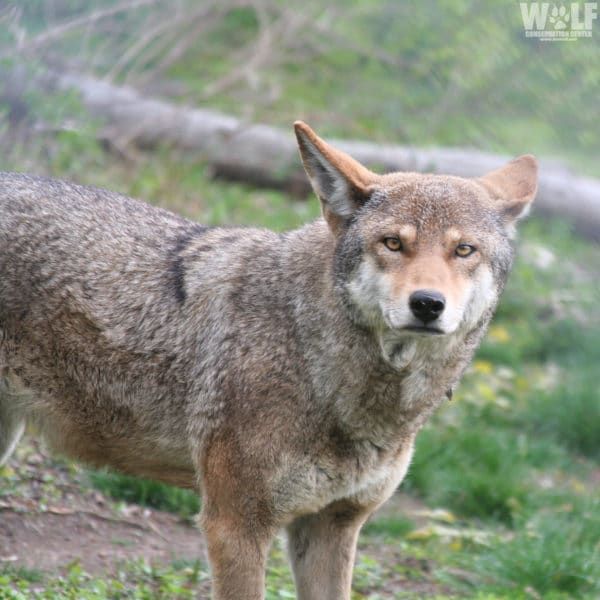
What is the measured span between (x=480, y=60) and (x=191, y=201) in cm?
306

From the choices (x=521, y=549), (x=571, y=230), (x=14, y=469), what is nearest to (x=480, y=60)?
(x=571, y=230)

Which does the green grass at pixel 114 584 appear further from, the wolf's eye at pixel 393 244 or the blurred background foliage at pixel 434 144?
the wolf's eye at pixel 393 244

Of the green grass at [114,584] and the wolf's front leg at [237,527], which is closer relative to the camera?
the wolf's front leg at [237,527]

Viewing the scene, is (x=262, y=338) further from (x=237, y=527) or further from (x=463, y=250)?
(x=463, y=250)

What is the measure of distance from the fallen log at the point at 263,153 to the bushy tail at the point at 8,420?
5916 mm

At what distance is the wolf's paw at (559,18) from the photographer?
341 inches

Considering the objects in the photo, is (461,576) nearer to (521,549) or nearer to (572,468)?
(521,549)

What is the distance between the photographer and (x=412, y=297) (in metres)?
3.84

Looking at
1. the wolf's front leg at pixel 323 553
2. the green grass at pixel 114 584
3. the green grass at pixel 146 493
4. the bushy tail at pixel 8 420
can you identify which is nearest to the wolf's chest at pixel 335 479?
the wolf's front leg at pixel 323 553

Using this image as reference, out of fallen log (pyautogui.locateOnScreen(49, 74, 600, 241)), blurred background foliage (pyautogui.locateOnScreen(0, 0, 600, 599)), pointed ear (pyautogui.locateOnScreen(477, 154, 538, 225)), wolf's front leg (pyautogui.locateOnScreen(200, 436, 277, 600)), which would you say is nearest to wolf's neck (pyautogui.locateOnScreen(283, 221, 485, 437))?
wolf's front leg (pyautogui.locateOnScreen(200, 436, 277, 600))

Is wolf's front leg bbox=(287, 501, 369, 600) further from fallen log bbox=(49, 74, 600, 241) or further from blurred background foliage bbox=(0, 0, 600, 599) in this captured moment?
fallen log bbox=(49, 74, 600, 241)

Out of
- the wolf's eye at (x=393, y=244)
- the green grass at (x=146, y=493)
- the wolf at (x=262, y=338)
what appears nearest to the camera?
the wolf's eye at (x=393, y=244)

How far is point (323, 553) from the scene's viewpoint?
15.5ft

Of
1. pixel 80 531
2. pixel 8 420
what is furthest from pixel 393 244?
pixel 80 531
